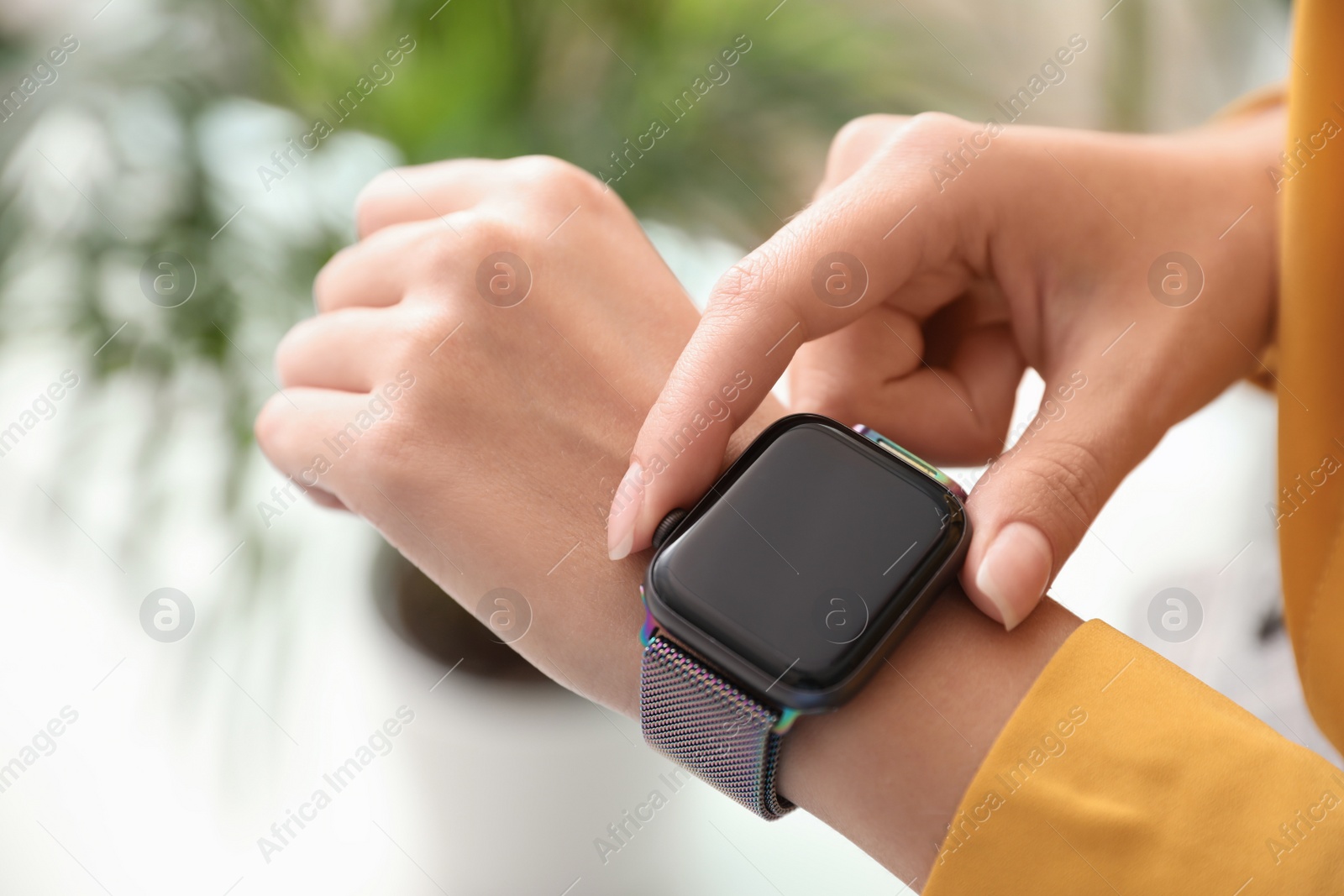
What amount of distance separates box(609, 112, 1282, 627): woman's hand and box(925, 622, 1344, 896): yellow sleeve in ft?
0.29

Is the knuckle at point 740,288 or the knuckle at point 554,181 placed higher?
the knuckle at point 554,181

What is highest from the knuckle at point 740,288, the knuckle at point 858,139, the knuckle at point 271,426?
the knuckle at point 271,426

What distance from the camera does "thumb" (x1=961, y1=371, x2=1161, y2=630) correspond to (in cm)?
57

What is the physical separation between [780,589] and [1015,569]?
146mm

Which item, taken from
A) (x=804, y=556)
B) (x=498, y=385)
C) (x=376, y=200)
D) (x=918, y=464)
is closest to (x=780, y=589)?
(x=804, y=556)

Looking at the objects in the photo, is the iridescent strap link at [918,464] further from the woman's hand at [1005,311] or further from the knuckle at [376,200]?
the knuckle at [376,200]

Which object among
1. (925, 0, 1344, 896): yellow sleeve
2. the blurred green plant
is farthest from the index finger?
(925, 0, 1344, 896): yellow sleeve

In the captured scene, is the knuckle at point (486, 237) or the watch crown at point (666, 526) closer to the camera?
the watch crown at point (666, 526)

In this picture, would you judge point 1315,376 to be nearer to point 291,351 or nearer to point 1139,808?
point 1139,808

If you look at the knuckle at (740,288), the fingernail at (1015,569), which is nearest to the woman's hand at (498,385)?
the knuckle at (740,288)

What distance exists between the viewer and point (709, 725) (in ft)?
A: 1.83

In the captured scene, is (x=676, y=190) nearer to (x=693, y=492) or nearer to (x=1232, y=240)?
(x=693, y=492)

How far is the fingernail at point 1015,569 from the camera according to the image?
57 centimetres

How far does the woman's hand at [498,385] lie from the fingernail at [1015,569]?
21cm
